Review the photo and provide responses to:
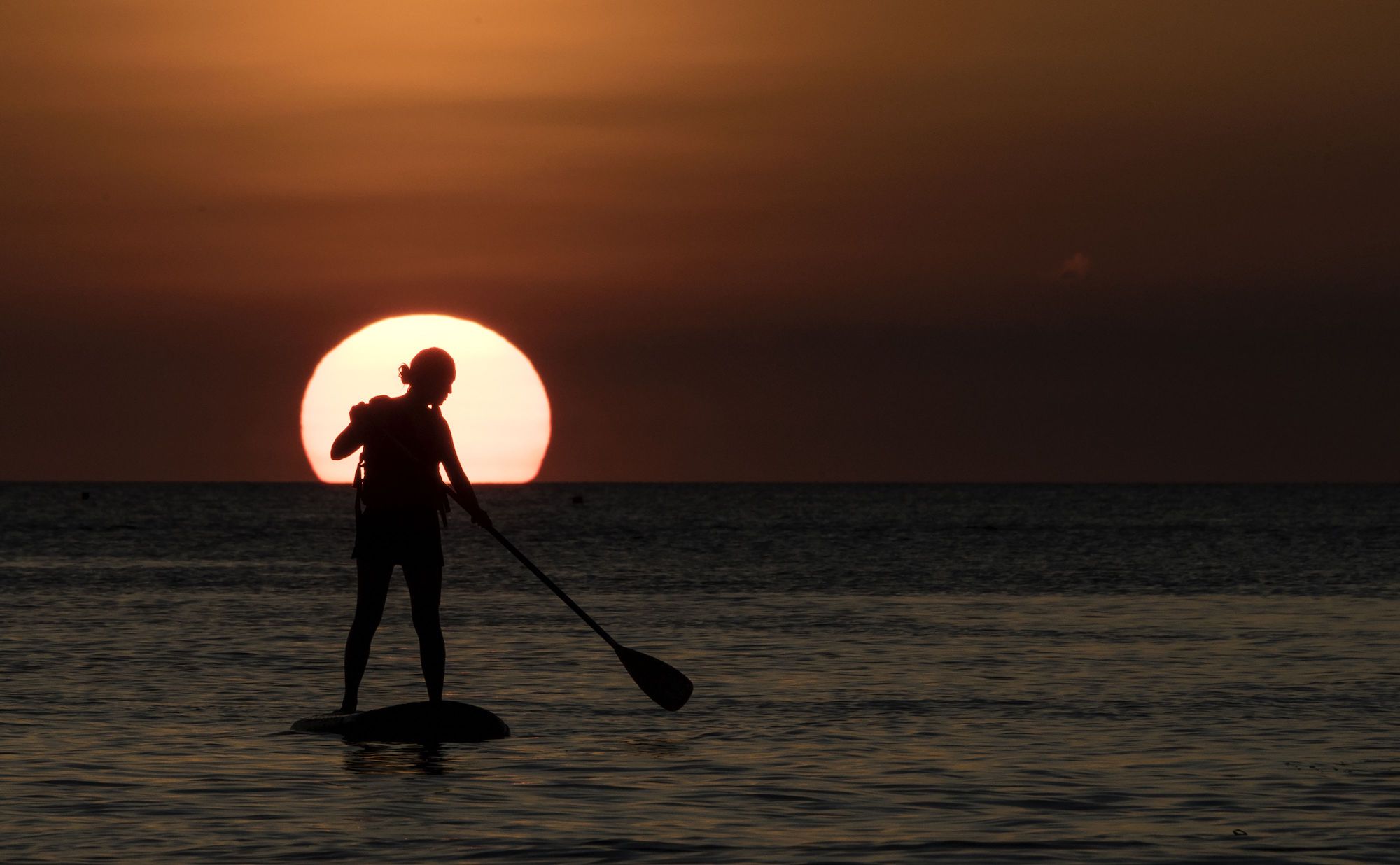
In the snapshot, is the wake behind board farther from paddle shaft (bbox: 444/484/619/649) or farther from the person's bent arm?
the person's bent arm

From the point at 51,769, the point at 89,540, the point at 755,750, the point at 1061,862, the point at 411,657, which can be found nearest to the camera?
the point at 1061,862

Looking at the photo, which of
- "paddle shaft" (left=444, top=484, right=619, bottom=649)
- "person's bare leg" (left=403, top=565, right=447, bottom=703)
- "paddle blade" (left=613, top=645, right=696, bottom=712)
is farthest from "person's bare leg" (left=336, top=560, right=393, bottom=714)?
"paddle blade" (left=613, top=645, right=696, bottom=712)

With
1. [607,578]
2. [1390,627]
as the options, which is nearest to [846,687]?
[1390,627]

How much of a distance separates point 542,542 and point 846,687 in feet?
173

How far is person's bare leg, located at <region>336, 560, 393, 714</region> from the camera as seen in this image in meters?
11.9

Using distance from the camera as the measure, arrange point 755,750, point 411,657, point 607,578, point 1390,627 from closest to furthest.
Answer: point 755,750
point 411,657
point 1390,627
point 607,578

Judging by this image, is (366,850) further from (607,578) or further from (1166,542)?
(1166,542)

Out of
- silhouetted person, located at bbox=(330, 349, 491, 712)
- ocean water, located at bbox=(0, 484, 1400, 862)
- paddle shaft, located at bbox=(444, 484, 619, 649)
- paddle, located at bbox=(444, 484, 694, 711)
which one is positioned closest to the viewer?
ocean water, located at bbox=(0, 484, 1400, 862)

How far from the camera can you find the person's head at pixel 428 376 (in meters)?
11.9

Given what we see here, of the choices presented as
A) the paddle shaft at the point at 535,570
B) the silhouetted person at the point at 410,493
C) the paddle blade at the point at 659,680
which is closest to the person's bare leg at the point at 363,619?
the silhouetted person at the point at 410,493

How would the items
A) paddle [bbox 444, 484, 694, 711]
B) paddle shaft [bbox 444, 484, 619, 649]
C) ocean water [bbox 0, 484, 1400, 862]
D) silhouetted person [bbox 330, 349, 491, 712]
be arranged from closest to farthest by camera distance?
ocean water [bbox 0, 484, 1400, 862] < paddle shaft [bbox 444, 484, 619, 649] < silhouetted person [bbox 330, 349, 491, 712] < paddle [bbox 444, 484, 694, 711]

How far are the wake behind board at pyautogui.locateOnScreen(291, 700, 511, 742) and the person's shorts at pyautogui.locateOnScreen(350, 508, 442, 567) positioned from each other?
0.89 meters

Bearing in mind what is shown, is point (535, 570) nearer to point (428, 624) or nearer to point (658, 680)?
point (428, 624)

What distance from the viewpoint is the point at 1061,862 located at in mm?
8000
